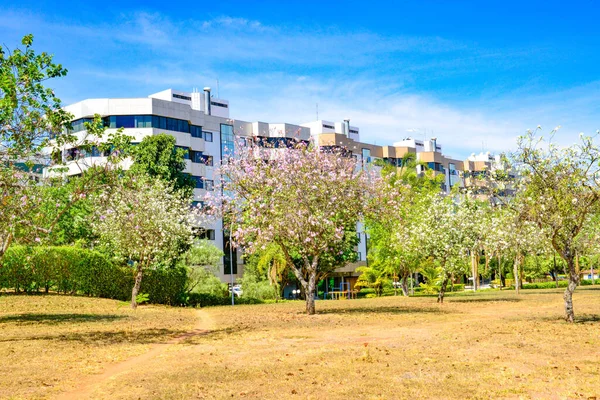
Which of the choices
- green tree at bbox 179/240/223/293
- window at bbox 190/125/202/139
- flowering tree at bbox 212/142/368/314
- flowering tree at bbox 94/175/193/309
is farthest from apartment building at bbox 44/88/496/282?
flowering tree at bbox 212/142/368/314

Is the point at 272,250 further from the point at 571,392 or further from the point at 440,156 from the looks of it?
the point at 440,156

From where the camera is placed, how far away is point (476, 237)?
150ft

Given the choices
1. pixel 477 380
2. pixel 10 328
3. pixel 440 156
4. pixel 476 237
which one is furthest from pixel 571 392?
pixel 440 156

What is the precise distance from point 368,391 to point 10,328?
18.4 m

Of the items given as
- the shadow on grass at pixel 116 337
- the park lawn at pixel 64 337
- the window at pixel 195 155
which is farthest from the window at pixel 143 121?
the shadow on grass at pixel 116 337

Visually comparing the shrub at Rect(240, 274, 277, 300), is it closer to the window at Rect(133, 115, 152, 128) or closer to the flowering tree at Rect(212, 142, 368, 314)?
the window at Rect(133, 115, 152, 128)

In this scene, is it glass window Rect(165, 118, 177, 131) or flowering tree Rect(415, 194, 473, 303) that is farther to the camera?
glass window Rect(165, 118, 177, 131)

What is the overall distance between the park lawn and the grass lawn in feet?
0.15

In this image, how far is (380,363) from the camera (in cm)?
1653

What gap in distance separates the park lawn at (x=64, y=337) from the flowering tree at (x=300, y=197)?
6267 millimetres

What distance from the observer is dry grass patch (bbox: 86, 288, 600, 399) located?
517 inches

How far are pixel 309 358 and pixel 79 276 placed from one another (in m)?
29.6

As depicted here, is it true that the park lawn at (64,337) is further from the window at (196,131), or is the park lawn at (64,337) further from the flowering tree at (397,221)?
the window at (196,131)

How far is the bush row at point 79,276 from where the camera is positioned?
1580 inches
